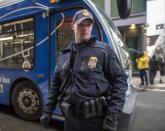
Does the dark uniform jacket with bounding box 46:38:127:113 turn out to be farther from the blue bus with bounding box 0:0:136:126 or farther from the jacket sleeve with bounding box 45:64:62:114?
the blue bus with bounding box 0:0:136:126

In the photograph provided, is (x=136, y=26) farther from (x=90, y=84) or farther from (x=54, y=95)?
(x=90, y=84)

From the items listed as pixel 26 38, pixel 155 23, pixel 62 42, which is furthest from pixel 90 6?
pixel 155 23

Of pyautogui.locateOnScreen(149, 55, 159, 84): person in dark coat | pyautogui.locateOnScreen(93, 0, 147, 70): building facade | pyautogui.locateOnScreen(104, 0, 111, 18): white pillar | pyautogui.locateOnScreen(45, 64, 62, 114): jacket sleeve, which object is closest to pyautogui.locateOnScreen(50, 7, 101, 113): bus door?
pyautogui.locateOnScreen(45, 64, 62, 114): jacket sleeve

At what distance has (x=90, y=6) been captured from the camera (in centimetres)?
564

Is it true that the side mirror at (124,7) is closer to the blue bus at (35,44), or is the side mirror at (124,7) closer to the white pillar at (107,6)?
the blue bus at (35,44)

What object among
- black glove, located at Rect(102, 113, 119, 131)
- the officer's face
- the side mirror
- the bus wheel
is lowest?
the bus wheel

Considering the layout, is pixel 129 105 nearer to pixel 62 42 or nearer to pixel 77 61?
pixel 62 42

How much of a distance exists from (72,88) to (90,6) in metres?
3.06

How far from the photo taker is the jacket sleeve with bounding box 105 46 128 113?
9.07ft

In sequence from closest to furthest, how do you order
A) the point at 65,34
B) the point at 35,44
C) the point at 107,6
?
the point at 65,34
the point at 35,44
the point at 107,6

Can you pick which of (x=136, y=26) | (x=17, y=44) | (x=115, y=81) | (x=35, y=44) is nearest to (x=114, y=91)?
(x=115, y=81)

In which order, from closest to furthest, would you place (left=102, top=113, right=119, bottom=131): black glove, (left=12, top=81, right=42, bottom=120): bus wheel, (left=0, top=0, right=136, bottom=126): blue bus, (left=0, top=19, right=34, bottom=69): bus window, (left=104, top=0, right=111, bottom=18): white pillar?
(left=102, top=113, right=119, bottom=131): black glove < (left=0, top=0, right=136, bottom=126): blue bus < (left=12, top=81, right=42, bottom=120): bus wheel < (left=0, top=19, right=34, bottom=69): bus window < (left=104, top=0, right=111, bottom=18): white pillar

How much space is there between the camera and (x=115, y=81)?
2832mm

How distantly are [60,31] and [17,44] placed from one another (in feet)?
4.26
